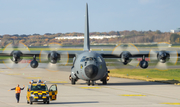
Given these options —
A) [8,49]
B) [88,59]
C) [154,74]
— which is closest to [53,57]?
[88,59]

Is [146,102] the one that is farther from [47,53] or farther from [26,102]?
[47,53]

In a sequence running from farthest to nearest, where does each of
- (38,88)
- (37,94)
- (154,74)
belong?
(154,74) < (38,88) < (37,94)

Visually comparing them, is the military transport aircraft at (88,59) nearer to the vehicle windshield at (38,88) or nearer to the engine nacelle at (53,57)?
the engine nacelle at (53,57)

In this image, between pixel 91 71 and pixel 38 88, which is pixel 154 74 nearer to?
pixel 91 71

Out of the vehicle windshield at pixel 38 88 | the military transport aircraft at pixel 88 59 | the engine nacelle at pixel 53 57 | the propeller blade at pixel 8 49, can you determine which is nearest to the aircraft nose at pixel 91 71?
the military transport aircraft at pixel 88 59

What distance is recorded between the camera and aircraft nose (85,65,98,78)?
92.3 ft

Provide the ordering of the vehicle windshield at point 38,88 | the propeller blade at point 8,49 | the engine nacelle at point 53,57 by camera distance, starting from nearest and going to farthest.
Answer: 1. the vehicle windshield at point 38,88
2. the engine nacelle at point 53,57
3. the propeller blade at point 8,49

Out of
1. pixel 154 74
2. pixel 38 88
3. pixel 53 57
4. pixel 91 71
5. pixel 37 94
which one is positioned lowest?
pixel 154 74

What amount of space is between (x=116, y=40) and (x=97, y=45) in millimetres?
12927

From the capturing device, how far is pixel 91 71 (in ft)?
92.0

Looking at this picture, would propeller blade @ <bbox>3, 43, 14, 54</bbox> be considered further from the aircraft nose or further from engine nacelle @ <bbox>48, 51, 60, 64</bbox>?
the aircraft nose

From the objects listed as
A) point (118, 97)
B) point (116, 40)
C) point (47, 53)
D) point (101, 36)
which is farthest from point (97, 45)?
point (118, 97)

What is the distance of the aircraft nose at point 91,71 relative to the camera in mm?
28125

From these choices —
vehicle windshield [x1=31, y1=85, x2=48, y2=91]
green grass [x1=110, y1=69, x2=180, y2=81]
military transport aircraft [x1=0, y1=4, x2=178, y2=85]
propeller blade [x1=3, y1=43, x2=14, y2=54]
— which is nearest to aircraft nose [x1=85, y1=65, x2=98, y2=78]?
military transport aircraft [x1=0, y1=4, x2=178, y2=85]
